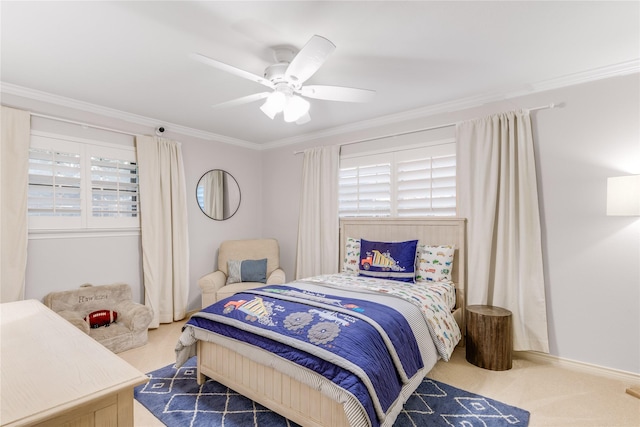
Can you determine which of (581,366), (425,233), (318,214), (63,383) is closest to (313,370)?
(63,383)

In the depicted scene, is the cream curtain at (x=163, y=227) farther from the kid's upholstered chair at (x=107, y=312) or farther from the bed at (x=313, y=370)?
the bed at (x=313, y=370)

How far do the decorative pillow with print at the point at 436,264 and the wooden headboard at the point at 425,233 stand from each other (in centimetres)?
13

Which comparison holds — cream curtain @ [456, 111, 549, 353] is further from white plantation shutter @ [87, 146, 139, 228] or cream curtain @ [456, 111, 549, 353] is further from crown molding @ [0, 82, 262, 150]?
white plantation shutter @ [87, 146, 139, 228]

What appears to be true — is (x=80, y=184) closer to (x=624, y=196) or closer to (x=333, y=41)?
(x=333, y=41)

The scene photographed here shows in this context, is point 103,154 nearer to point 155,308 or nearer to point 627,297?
point 155,308

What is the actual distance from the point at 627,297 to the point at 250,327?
9.50 feet

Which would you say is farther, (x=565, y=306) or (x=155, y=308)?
(x=155, y=308)

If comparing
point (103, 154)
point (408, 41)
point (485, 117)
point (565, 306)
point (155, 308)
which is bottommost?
point (155, 308)

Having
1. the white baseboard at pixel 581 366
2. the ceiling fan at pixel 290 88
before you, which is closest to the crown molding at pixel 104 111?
the ceiling fan at pixel 290 88

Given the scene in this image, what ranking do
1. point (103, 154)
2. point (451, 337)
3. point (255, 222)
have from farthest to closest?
1. point (255, 222)
2. point (103, 154)
3. point (451, 337)

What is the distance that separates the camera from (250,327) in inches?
81.9

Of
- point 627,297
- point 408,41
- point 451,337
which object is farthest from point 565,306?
point 408,41

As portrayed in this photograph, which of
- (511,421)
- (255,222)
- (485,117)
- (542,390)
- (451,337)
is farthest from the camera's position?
(255,222)

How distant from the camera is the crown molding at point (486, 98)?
2520mm
